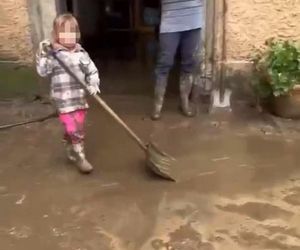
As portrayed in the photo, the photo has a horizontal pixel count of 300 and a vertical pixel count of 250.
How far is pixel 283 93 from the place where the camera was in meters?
5.43

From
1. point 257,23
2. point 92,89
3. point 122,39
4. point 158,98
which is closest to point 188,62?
point 158,98

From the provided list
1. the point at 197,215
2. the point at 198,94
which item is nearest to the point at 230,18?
the point at 198,94

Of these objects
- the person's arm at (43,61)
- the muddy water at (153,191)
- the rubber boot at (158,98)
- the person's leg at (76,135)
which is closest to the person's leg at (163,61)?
the rubber boot at (158,98)

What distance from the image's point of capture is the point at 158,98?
222 inches

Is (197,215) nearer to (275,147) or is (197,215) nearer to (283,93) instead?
(275,147)

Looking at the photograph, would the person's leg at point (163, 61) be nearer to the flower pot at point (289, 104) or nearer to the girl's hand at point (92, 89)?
the flower pot at point (289, 104)

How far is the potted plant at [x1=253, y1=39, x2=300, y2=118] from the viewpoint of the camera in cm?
540

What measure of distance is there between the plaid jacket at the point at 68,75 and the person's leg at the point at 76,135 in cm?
7

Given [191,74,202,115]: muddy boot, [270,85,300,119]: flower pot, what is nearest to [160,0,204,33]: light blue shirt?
[191,74,202,115]: muddy boot

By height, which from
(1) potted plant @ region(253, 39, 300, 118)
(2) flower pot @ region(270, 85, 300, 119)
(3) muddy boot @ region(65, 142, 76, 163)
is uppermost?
(1) potted plant @ region(253, 39, 300, 118)

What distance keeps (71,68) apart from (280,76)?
5.89 ft

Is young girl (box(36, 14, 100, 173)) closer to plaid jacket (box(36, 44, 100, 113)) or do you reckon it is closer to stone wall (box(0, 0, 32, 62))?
plaid jacket (box(36, 44, 100, 113))

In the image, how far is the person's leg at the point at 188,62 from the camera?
5.46 metres

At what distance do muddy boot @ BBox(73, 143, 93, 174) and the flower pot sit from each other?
1764 mm
